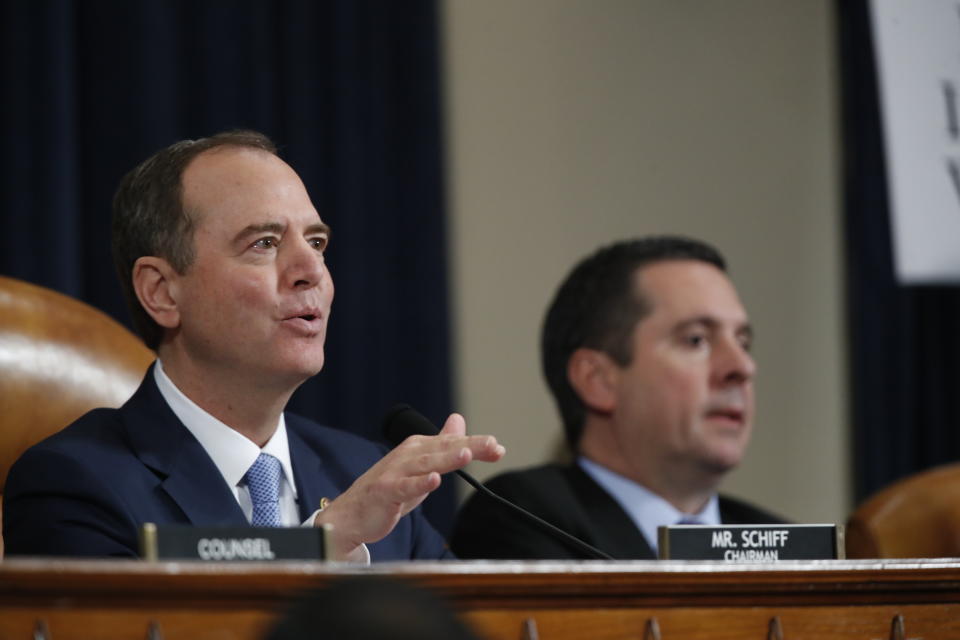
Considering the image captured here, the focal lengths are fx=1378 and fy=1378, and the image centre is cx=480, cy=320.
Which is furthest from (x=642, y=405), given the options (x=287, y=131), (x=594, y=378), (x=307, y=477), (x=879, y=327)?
(x=879, y=327)

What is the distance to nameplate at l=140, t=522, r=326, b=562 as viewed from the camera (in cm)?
134

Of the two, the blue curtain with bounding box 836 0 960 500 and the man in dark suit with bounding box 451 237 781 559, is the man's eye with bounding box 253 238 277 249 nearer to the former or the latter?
the man in dark suit with bounding box 451 237 781 559

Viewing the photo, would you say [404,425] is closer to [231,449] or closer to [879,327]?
[231,449]

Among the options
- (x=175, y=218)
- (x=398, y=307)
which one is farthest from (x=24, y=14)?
(x=175, y=218)

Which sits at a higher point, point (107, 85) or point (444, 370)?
point (107, 85)

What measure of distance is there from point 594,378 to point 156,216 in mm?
1195

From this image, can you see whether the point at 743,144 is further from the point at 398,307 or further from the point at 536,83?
the point at 398,307

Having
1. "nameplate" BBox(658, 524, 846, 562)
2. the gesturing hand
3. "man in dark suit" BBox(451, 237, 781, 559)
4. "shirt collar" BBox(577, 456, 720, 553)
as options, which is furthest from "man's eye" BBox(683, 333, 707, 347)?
the gesturing hand

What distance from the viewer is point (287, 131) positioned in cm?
380

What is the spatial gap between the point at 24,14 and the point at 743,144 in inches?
91.8

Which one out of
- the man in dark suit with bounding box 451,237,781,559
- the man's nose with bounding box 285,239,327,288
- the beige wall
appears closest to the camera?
the man's nose with bounding box 285,239,327,288

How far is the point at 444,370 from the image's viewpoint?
13.1 feet

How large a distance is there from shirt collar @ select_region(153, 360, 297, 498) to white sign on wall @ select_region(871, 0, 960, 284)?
1.56 m

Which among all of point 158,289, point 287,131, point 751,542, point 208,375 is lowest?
point 751,542
